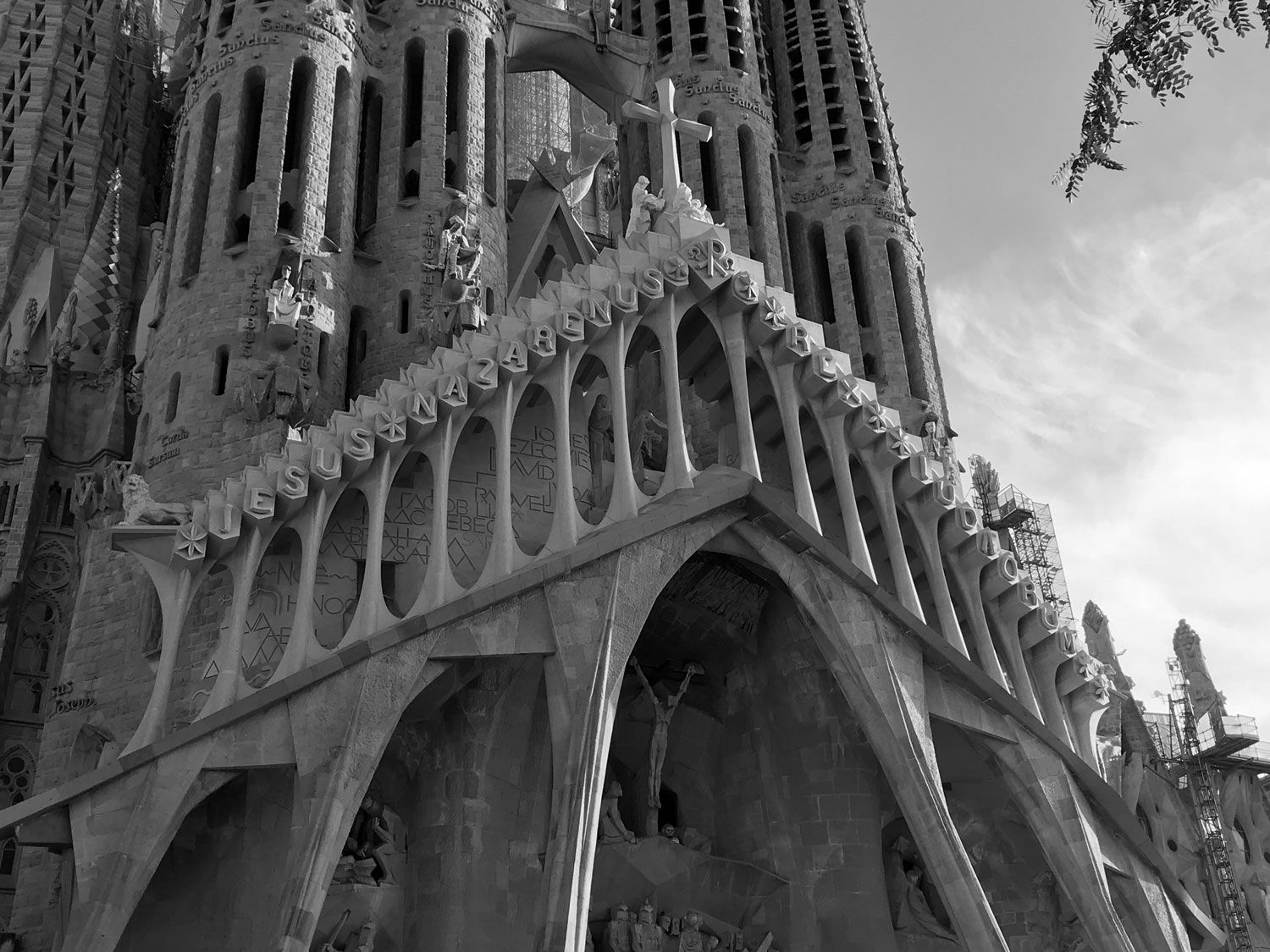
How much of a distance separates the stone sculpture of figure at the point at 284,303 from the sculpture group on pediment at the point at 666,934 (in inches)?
352

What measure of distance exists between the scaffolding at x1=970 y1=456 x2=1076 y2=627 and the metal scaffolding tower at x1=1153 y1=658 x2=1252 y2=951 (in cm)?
313

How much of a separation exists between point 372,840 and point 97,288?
13.1m

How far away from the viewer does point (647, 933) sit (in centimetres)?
1725

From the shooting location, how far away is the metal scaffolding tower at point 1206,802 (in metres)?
25.4

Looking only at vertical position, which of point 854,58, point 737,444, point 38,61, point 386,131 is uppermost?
point 854,58

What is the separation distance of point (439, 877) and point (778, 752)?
204 inches

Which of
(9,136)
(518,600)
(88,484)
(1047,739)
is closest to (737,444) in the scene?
(518,600)

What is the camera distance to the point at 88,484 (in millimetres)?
20906

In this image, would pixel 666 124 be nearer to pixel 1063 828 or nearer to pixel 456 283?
pixel 456 283

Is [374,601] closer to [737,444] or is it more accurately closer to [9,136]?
[737,444]

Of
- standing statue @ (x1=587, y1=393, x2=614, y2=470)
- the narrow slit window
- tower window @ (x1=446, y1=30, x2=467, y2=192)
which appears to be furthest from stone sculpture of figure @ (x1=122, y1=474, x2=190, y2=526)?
tower window @ (x1=446, y1=30, x2=467, y2=192)

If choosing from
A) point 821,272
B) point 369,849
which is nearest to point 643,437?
point 369,849

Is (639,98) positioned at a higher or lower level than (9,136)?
higher

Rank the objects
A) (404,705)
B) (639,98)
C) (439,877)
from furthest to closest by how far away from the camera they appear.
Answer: (639,98) < (439,877) < (404,705)
